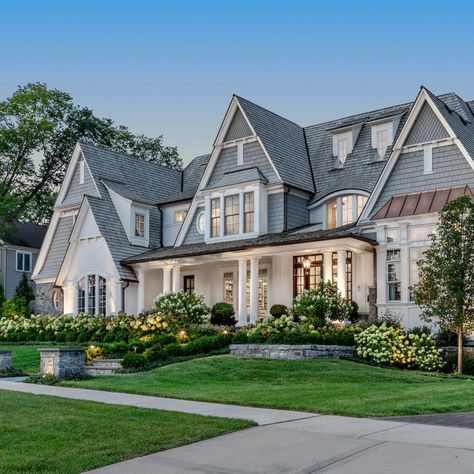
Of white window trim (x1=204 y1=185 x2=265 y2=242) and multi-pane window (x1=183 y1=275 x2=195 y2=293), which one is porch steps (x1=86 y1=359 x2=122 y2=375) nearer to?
white window trim (x1=204 y1=185 x2=265 y2=242)

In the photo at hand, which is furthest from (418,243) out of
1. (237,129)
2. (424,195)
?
(237,129)

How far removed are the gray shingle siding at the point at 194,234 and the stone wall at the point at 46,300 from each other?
24.5ft

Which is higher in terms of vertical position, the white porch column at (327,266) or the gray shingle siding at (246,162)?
the gray shingle siding at (246,162)

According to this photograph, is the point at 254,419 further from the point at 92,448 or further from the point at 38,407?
the point at 38,407

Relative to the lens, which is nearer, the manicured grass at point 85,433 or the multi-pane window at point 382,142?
the manicured grass at point 85,433

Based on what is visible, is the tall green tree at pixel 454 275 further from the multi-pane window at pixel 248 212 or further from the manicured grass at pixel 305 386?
the multi-pane window at pixel 248 212

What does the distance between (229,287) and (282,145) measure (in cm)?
640

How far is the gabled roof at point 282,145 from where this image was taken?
28031 mm

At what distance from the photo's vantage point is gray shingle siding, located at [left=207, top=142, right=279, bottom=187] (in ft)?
91.8

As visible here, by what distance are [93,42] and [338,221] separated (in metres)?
12.6

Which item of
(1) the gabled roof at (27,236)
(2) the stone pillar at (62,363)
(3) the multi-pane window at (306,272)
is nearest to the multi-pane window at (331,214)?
(3) the multi-pane window at (306,272)

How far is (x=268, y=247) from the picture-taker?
2494 centimetres

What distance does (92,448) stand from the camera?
7773mm

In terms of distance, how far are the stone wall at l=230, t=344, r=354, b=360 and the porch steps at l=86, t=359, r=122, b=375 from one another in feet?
10.7
